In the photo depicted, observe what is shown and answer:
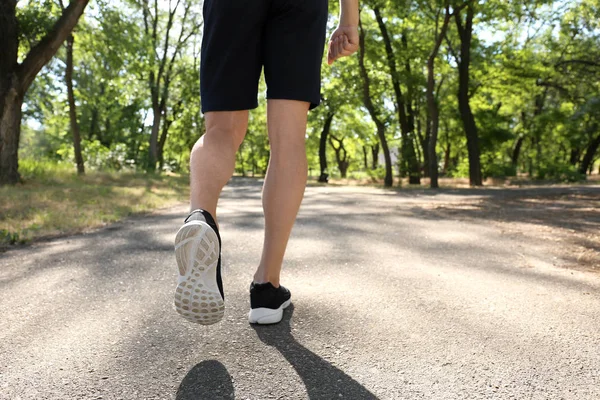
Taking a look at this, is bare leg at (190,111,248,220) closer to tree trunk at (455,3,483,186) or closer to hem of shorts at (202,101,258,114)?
hem of shorts at (202,101,258,114)

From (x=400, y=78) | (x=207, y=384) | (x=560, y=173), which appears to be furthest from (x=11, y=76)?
(x=560, y=173)

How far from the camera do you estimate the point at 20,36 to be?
845 centimetres

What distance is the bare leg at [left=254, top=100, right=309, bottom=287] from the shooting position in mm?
1746

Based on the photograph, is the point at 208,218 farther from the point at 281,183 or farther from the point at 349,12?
the point at 349,12

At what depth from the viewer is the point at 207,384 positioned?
1.25m

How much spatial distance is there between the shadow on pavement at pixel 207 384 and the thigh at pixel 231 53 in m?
0.92

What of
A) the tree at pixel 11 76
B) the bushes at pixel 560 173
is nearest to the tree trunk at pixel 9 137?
the tree at pixel 11 76

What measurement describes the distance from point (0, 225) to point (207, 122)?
328 centimetres

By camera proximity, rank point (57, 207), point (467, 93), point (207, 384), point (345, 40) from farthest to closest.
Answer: point (467, 93), point (57, 207), point (345, 40), point (207, 384)

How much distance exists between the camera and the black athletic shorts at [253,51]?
1689 millimetres

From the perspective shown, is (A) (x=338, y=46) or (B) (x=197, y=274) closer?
(B) (x=197, y=274)

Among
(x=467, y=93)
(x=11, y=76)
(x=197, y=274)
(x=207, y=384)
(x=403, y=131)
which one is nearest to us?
→ (x=207, y=384)

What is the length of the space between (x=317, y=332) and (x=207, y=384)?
0.51 metres

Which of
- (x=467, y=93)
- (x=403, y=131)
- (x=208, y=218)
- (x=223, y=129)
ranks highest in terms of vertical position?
(x=467, y=93)
